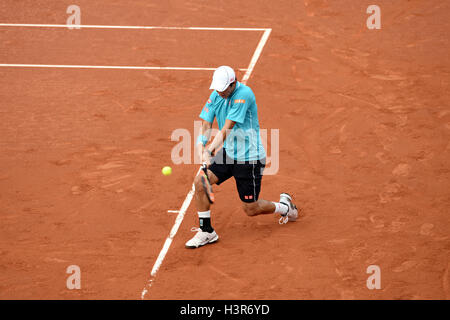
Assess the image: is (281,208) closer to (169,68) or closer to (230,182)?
(230,182)

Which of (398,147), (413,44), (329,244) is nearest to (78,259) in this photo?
(329,244)

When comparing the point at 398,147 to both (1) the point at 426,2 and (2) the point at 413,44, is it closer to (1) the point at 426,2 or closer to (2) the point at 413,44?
(2) the point at 413,44

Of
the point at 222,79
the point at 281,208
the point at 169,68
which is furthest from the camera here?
the point at 169,68

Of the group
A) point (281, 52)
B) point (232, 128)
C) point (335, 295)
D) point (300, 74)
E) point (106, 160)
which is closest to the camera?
point (335, 295)

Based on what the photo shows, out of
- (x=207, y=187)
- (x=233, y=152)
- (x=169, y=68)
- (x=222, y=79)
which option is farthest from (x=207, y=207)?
(x=169, y=68)

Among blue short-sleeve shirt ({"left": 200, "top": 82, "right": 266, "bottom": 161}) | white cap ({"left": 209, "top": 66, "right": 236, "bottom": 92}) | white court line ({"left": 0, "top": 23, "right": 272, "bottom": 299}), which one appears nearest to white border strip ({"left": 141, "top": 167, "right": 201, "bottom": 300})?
white court line ({"left": 0, "top": 23, "right": 272, "bottom": 299})

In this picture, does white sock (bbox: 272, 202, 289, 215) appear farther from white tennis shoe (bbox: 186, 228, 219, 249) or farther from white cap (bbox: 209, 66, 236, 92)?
white cap (bbox: 209, 66, 236, 92)

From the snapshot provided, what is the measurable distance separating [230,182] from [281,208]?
58.9 inches

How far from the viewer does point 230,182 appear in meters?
9.74

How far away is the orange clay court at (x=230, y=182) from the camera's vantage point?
25.1ft

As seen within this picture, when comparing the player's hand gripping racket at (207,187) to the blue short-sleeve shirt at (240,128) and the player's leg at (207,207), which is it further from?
the blue short-sleeve shirt at (240,128)

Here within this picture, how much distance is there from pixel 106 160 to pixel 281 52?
5256 millimetres

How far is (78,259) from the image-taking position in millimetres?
7941

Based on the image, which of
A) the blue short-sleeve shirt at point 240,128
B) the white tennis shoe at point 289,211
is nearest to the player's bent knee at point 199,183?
the blue short-sleeve shirt at point 240,128
